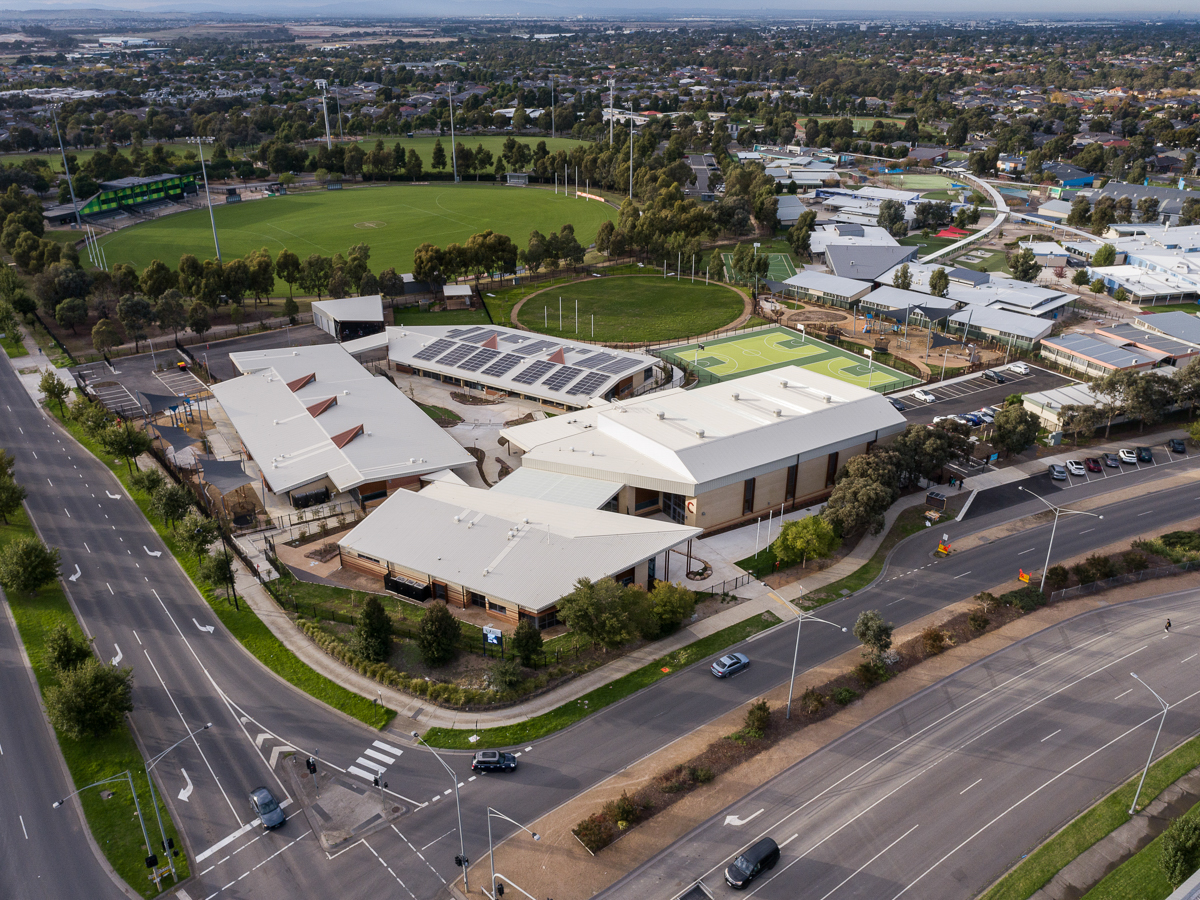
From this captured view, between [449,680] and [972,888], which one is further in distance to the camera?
[449,680]

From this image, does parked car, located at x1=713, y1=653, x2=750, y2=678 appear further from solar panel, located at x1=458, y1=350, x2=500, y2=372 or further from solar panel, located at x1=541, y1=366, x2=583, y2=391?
solar panel, located at x1=458, y1=350, x2=500, y2=372

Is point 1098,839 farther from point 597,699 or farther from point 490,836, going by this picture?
point 490,836

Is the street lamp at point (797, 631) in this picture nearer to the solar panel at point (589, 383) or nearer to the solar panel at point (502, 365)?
the solar panel at point (589, 383)

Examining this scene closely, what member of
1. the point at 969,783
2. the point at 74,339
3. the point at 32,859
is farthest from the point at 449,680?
the point at 74,339

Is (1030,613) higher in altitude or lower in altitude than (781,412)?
lower

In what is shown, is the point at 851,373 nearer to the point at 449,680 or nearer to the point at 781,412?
the point at 781,412

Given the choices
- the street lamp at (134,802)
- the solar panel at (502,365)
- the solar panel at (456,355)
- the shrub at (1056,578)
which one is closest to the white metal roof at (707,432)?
the solar panel at (502,365)

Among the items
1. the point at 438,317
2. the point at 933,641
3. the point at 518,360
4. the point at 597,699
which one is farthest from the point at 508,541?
the point at 438,317
